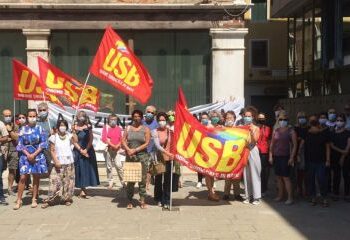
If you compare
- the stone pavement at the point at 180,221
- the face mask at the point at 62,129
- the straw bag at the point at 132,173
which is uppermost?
the face mask at the point at 62,129

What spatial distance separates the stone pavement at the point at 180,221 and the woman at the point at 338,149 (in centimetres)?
68

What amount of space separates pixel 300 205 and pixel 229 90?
624 cm

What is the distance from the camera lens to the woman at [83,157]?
11.4 m

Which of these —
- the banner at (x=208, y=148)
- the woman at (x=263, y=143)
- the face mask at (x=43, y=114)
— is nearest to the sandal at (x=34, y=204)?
the face mask at (x=43, y=114)

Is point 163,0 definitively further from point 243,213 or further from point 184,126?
point 243,213

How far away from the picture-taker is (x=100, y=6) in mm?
15789

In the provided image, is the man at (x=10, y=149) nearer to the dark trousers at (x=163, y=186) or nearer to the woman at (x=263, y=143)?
the dark trousers at (x=163, y=186)

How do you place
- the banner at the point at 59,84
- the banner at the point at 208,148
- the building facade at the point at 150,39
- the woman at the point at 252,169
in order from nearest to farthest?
1. the banner at the point at 208,148
2. the woman at the point at 252,169
3. the banner at the point at 59,84
4. the building facade at the point at 150,39

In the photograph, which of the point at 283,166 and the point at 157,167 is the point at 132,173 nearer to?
the point at 157,167

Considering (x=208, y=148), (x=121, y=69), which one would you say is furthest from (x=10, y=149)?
(x=208, y=148)

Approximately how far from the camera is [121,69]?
11125mm

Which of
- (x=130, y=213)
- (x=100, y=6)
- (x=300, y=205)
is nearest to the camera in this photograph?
(x=130, y=213)

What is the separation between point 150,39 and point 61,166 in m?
6.92

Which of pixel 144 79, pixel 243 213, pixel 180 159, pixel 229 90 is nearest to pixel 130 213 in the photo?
pixel 180 159
